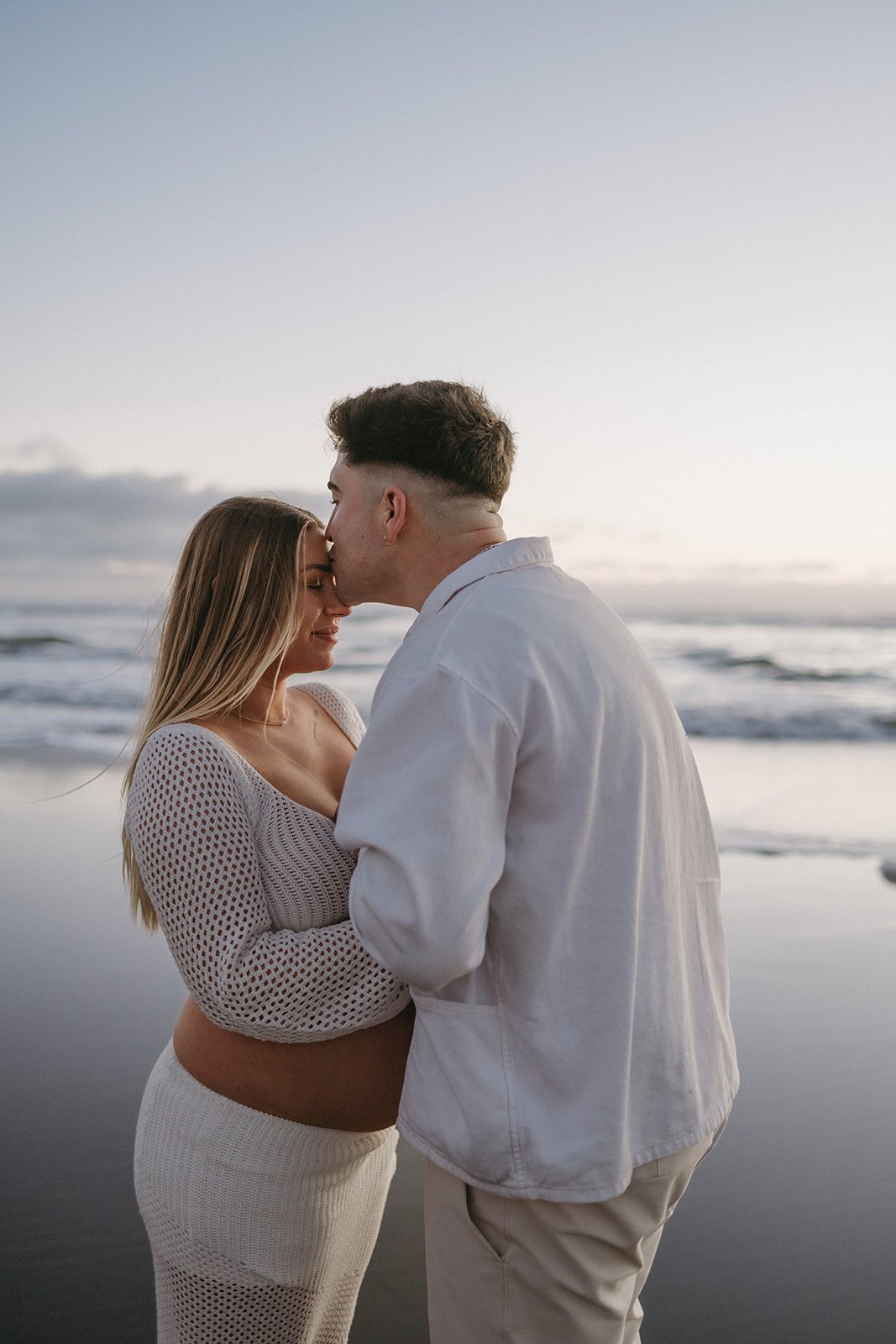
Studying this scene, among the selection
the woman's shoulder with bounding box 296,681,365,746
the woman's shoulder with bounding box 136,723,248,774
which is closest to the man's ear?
the woman's shoulder with bounding box 136,723,248,774

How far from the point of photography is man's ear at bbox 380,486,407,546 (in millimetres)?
1815

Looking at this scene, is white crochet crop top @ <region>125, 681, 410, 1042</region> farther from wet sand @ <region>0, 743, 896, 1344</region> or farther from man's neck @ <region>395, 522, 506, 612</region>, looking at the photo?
wet sand @ <region>0, 743, 896, 1344</region>

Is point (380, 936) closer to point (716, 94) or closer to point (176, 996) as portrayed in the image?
point (176, 996)

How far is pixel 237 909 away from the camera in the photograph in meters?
1.68

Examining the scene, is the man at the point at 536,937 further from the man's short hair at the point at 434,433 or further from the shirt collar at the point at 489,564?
the man's short hair at the point at 434,433

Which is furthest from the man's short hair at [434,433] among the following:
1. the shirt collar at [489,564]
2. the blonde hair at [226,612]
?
the blonde hair at [226,612]

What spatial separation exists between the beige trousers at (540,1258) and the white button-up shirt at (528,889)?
0.07 meters

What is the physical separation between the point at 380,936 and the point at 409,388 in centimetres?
100

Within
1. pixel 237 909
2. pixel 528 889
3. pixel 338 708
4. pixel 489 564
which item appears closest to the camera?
pixel 528 889

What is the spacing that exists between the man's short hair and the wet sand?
227cm

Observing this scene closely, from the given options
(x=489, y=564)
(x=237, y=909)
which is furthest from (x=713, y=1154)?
(x=489, y=564)

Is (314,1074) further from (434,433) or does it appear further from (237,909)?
(434,433)

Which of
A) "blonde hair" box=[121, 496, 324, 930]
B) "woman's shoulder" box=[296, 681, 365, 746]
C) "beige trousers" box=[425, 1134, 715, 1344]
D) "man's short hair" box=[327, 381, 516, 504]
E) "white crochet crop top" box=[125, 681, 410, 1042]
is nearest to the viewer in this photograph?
"beige trousers" box=[425, 1134, 715, 1344]

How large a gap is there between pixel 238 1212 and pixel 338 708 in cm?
126
